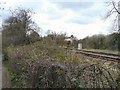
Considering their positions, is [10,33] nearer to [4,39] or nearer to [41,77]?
[4,39]

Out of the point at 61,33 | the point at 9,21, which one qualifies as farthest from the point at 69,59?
the point at 9,21

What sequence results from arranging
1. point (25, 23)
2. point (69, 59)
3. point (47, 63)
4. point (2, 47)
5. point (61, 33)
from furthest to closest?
point (25, 23), point (2, 47), point (61, 33), point (47, 63), point (69, 59)

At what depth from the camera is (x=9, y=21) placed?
1325 inches

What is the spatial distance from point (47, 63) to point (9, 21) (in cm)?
2710

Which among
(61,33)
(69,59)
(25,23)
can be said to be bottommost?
(69,59)

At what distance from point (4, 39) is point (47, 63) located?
2366cm

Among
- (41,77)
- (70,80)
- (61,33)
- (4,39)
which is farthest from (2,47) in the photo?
(70,80)

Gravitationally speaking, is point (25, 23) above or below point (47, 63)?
above

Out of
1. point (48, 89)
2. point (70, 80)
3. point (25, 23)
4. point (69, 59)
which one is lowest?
point (48, 89)

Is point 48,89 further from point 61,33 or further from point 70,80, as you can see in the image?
point 61,33

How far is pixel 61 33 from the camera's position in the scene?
1474cm

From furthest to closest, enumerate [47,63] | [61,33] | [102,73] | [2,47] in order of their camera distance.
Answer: [2,47] → [61,33] → [47,63] → [102,73]

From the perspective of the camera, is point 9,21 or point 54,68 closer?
point 54,68

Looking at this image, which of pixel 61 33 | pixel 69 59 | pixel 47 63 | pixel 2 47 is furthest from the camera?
pixel 2 47
